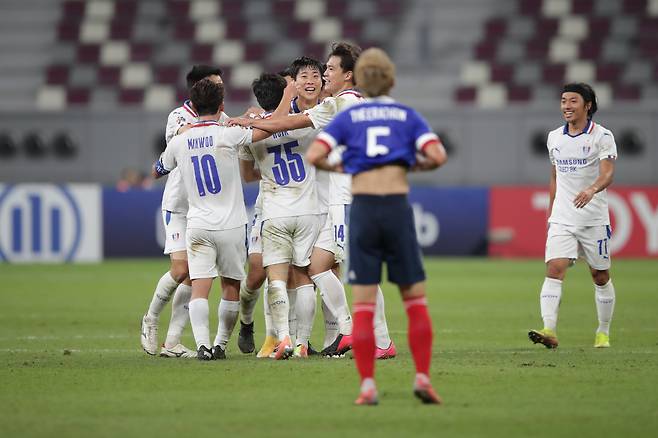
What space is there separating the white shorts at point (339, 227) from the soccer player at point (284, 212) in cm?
26

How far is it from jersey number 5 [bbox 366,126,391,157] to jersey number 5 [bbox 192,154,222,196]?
7.68 feet

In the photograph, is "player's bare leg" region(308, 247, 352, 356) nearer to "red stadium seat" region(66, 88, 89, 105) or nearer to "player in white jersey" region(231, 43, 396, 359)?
"player in white jersey" region(231, 43, 396, 359)

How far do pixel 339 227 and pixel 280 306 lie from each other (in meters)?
0.90

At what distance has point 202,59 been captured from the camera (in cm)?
2925

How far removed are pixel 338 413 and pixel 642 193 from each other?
16.9 metres

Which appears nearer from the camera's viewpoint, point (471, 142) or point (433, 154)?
point (433, 154)

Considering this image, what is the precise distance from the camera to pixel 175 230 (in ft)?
33.6

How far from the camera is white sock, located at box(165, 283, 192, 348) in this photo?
33.4 feet

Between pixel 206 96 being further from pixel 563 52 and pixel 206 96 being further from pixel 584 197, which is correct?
pixel 563 52

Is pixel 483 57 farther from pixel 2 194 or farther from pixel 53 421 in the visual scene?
pixel 53 421

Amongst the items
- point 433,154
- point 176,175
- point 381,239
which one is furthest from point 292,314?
point 433,154

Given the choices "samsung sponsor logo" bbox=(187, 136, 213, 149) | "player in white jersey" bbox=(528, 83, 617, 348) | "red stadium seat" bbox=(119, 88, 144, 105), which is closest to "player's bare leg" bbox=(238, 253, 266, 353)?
"samsung sponsor logo" bbox=(187, 136, 213, 149)

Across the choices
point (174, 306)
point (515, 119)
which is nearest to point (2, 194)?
point (515, 119)

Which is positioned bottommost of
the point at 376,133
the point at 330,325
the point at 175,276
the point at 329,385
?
the point at 329,385
